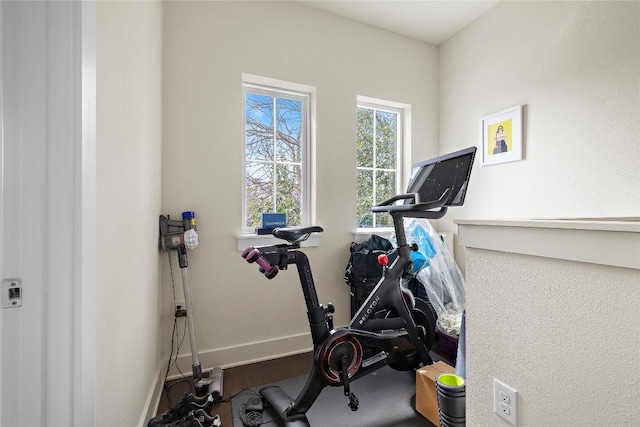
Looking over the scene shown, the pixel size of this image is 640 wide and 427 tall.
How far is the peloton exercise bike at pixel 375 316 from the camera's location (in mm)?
1558

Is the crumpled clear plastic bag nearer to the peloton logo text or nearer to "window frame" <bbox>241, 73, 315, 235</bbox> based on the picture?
the peloton logo text

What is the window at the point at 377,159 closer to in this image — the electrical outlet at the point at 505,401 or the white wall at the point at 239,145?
the white wall at the point at 239,145

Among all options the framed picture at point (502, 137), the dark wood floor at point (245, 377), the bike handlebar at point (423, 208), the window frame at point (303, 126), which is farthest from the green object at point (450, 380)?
the framed picture at point (502, 137)

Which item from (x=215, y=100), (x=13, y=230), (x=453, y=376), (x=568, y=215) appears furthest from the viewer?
(x=215, y=100)

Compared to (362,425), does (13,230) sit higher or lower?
higher

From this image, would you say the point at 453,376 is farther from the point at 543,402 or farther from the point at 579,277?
the point at 579,277

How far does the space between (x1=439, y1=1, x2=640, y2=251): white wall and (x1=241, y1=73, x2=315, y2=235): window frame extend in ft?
4.67

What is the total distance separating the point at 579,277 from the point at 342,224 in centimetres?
194

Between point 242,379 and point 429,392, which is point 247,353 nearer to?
point 242,379

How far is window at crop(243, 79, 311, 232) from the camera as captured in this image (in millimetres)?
2428

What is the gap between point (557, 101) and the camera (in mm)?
2096

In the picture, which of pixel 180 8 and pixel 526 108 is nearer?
pixel 180 8

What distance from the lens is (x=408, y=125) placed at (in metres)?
3.00

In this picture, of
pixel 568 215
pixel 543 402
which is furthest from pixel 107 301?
pixel 568 215
